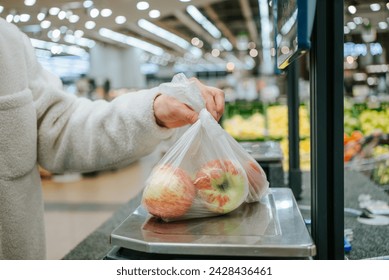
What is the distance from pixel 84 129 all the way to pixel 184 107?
0.31 metres

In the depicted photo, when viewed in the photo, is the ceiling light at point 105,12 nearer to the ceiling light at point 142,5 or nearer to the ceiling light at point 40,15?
the ceiling light at point 142,5

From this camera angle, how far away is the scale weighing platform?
59 centimetres

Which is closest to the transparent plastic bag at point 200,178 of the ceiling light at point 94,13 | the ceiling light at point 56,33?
the ceiling light at point 94,13

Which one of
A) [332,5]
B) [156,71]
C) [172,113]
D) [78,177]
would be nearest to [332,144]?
Answer: [332,5]

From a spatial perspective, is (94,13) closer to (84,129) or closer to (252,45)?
(84,129)

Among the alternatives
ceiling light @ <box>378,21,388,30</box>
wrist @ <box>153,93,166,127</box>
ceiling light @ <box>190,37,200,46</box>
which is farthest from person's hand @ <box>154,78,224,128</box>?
ceiling light @ <box>190,37,200,46</box>

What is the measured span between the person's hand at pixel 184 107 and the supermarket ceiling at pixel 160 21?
0.25m

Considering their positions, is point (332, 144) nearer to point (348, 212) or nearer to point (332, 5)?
point (332, 5)

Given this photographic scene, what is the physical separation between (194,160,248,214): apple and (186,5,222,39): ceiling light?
7097 millimetres

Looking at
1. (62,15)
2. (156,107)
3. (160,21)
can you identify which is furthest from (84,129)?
(160,21)

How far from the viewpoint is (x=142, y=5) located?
5297 millimetres

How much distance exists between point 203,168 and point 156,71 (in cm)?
2200

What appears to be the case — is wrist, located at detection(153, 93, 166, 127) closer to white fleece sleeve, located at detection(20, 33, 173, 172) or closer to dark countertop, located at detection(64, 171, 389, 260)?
white fleece sleeve, located at detection(20, 33, 173, 172)

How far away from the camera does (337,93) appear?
64 cm
